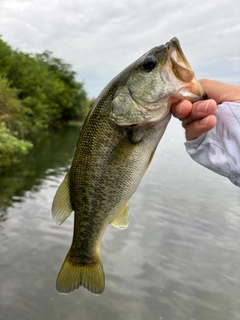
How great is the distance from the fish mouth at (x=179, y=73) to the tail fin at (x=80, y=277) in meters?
1.61

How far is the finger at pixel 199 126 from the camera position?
83.7 inches

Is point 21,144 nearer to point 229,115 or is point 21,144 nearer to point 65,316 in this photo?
point 65,316

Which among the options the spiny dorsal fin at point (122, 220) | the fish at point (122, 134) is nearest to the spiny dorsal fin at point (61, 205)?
the fish at point (122, 134)

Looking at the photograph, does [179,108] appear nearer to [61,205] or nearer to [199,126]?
[199,126]

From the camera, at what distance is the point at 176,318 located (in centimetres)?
659

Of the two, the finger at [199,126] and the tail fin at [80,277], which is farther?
the tail fin at [80,277]

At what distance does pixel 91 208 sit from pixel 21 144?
1791 centimetres

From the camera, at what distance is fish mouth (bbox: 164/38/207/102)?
6.89ft

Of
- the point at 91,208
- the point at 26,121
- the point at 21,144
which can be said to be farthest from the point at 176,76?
the point at 26,121

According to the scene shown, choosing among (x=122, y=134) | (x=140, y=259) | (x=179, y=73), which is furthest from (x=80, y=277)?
(x=140, y=259)

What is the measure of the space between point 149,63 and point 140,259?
7088 millimetres

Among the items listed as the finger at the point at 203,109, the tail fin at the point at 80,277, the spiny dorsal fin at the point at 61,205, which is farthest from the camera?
the tail fin at the point at 80,277

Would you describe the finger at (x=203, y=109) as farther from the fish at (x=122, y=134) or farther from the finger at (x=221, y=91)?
the finger at (x=221, y=91)

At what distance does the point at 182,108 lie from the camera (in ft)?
6.97
